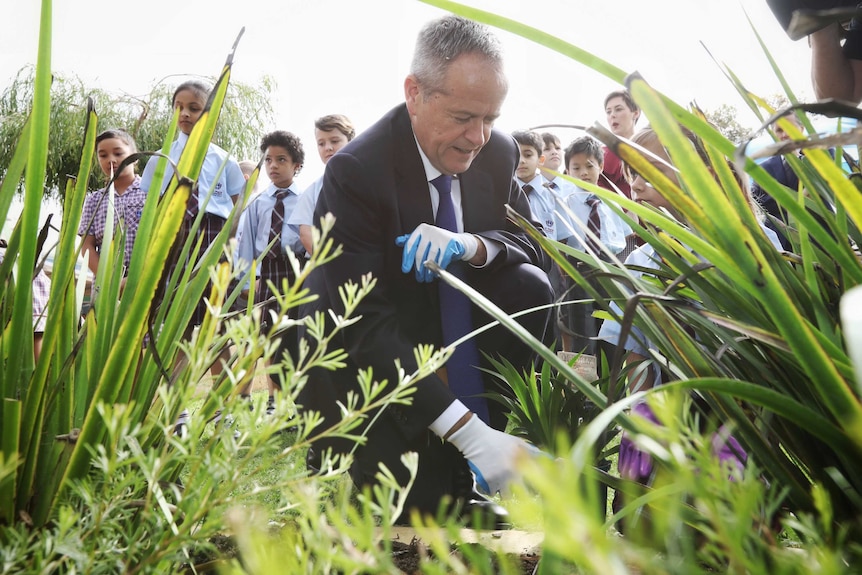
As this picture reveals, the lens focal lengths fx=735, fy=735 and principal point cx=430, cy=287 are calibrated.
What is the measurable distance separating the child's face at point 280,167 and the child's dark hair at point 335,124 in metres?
0.29

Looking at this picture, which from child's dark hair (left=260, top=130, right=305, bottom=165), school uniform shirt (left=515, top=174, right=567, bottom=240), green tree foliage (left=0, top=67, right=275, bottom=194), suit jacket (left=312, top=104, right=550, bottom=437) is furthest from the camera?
green tree foliage (left=0, top=67, right=275, bottom=194)

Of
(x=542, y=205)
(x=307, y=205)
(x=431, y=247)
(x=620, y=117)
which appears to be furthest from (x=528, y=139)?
(x=431, y=247)

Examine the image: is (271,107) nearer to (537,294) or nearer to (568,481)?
(537,294)

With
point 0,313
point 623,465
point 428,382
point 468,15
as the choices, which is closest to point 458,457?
point 428,382

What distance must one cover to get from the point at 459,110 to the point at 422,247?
0.41m

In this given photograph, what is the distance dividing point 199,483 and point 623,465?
546 millimetres

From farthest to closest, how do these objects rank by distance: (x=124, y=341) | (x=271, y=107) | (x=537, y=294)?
(x=271, y=107), (x=537, y=294), (x=124, y=341)

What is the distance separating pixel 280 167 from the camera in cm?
467

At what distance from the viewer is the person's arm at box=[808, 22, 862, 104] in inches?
67.4

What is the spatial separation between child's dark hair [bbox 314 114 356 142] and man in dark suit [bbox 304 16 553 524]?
2401mm

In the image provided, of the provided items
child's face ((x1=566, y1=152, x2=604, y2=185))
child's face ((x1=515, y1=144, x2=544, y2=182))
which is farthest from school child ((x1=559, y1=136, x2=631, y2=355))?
child's face ((x1=515, y1=144, x2=544, y2=182))

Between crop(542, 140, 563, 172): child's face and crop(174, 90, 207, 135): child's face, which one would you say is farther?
crop(542, 140, 563, 172): child's face

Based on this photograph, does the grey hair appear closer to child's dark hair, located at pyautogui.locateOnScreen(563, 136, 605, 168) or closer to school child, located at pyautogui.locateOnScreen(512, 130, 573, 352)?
school child, located at pyautogui.locateOnScreen(512, 130, 573, 352)

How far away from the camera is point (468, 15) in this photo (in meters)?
0.54
